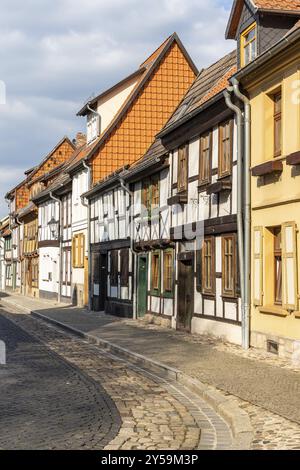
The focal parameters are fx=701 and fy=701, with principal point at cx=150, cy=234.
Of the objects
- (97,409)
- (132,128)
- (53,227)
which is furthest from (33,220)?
(97,409)

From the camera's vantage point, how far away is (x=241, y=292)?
15016mm

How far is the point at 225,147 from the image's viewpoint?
1659 centimetres

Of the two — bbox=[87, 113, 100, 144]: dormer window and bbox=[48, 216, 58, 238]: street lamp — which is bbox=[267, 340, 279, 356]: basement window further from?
bbox=[48, 216, 58, 238]: street lamp

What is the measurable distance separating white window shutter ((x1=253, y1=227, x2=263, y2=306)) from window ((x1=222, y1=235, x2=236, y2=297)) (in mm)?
1122

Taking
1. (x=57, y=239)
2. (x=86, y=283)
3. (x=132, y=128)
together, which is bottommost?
(x=86, y=283)

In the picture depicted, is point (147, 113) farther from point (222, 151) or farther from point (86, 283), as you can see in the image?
point (222, 151)

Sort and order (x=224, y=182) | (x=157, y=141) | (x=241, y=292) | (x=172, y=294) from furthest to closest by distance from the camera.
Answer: (x=157, y=141), (x=172, y=294), (x=224, y=182), (x=241, y=292)

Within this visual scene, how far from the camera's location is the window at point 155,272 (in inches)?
883

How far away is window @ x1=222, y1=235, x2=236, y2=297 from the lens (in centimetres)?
1590

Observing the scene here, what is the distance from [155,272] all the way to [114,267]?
18.4 ft
